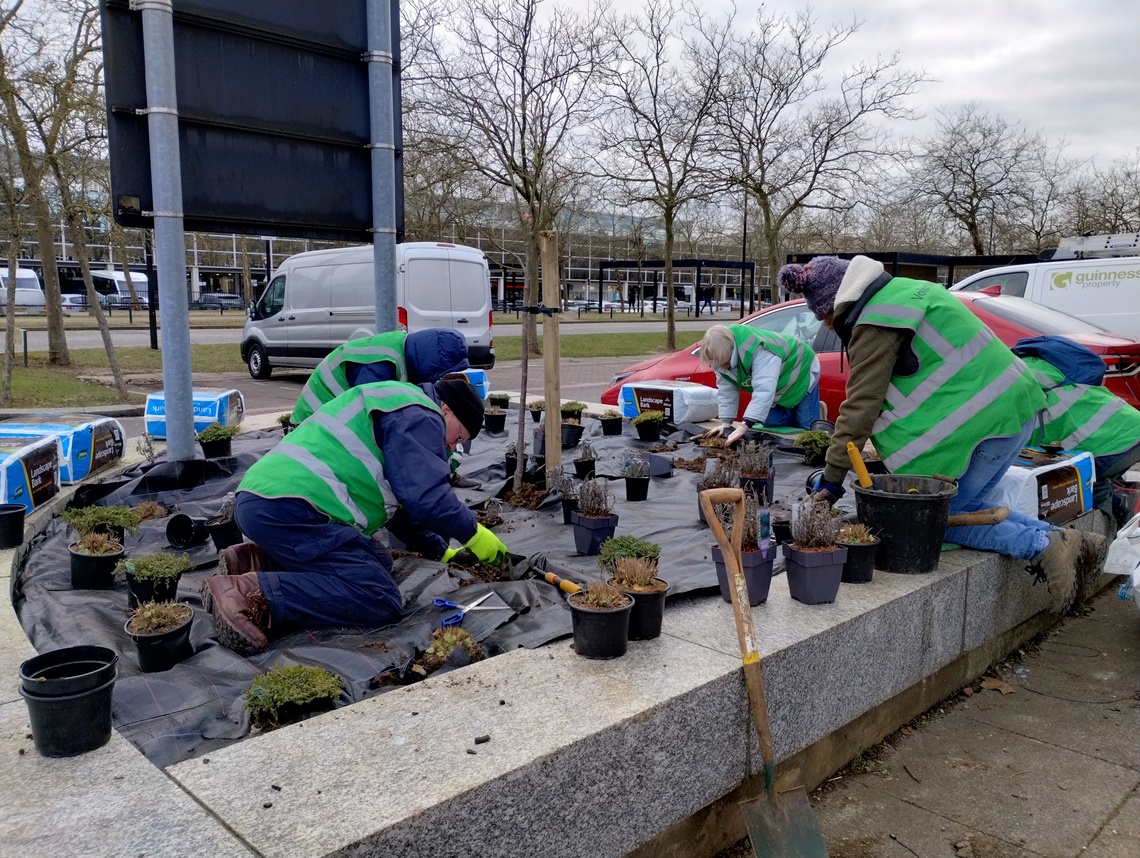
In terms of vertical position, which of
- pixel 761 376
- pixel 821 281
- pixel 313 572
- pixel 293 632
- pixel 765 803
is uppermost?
pixel 821 281

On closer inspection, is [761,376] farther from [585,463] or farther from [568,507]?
[568,507]

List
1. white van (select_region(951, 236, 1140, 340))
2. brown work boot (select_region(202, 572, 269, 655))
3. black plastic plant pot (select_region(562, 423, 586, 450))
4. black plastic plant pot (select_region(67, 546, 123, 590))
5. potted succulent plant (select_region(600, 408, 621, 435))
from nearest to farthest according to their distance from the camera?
brown work boot (select_region(202, 572, 269, 655))
black plastic plant pot (select_region(67, 546, 123, 590))
black plastic plant pot (select_region(562, 423, 586, 450))
potted succulent plant (select_region(600, 408, 621, 435))
white van (select_region(951, 236, 1140, 340))

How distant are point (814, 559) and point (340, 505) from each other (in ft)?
5.95

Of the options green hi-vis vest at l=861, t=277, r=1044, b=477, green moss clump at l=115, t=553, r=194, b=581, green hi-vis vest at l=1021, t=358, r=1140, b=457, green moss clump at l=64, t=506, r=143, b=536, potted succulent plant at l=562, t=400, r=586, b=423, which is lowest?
green moss clump at l=115, t=553, r=194, b=581

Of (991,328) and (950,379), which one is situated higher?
(991,328)

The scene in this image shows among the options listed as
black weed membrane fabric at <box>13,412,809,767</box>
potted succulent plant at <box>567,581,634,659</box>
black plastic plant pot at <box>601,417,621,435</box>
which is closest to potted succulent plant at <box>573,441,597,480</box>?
black weed membrane fabric at <box>13,412,809,767</box>

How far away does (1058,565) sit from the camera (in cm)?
395

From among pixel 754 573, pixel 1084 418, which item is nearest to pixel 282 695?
pixel 754 573

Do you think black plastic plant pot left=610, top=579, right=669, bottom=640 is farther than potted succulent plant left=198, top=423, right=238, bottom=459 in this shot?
No

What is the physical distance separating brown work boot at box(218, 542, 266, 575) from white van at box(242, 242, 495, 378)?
37.2ft

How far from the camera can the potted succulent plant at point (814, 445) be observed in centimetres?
605

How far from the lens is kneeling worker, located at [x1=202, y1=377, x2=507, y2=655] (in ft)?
10.8

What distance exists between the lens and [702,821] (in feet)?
8.87

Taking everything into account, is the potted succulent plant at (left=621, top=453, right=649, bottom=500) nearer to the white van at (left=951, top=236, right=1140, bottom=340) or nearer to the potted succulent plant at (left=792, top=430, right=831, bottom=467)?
the potted succulent plant at (left=792, top=430, right=831, bottom=467)
